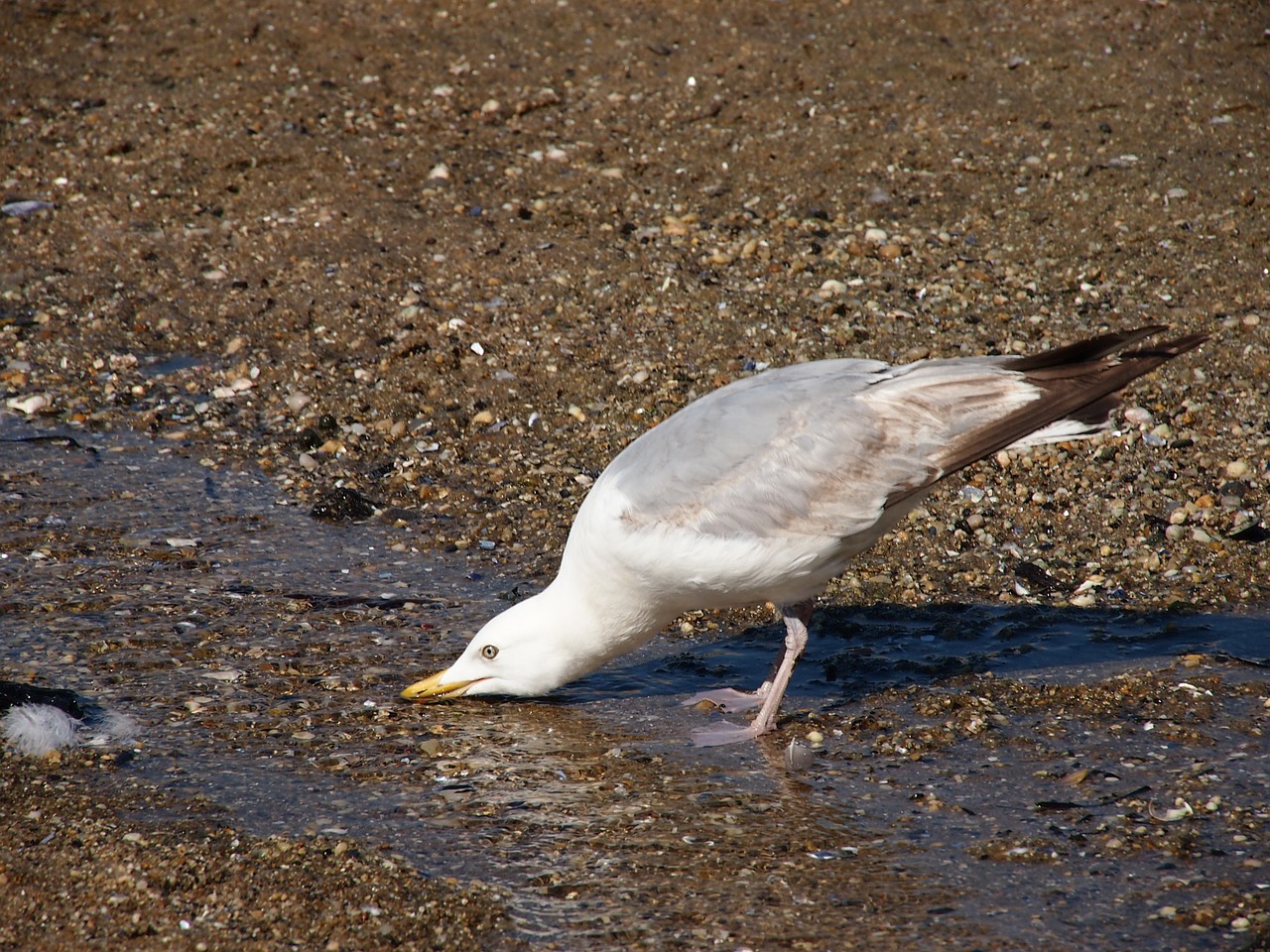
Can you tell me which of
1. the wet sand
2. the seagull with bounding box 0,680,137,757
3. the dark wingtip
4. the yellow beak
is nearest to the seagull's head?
the yellow beak

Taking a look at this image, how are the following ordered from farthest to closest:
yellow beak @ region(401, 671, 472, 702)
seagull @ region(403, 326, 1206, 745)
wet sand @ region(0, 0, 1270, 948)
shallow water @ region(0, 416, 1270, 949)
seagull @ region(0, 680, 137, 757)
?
yellow beak @ region(401, 671, 472, 702) → seagull @ region(403, 326, 1206, 745) → seagull @ region(0, 680, 137, 757) → wet sand @ region(0, 0, 1270, 948) → shallow water @ region(0, 416, 1270, 949)

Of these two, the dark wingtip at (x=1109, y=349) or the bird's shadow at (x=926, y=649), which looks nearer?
the dark wingtip at (x=1109, y=349)

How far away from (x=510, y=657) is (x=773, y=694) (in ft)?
3.14

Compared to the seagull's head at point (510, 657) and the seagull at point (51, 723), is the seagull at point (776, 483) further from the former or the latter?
the seagull at point (51, 723)

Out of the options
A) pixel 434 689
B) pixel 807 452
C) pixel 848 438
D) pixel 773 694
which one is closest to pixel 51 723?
pixel 434 689

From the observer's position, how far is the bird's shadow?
5.09 meters

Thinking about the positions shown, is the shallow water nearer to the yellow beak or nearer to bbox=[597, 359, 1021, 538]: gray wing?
the yellow beak

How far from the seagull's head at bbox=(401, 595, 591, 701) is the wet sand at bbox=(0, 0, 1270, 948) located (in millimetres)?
153

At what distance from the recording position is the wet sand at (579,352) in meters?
3.85

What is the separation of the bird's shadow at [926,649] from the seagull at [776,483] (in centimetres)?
36

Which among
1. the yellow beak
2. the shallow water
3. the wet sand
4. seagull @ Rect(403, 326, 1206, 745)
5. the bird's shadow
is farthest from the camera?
the bird's shadow

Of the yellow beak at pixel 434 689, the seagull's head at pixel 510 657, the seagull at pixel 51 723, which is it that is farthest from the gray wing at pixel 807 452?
the seagull at pixel 51 723

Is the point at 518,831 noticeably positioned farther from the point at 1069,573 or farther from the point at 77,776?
the point at 1069,573

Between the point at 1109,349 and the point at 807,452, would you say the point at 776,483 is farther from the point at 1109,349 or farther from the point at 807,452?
the point at 1109,349
